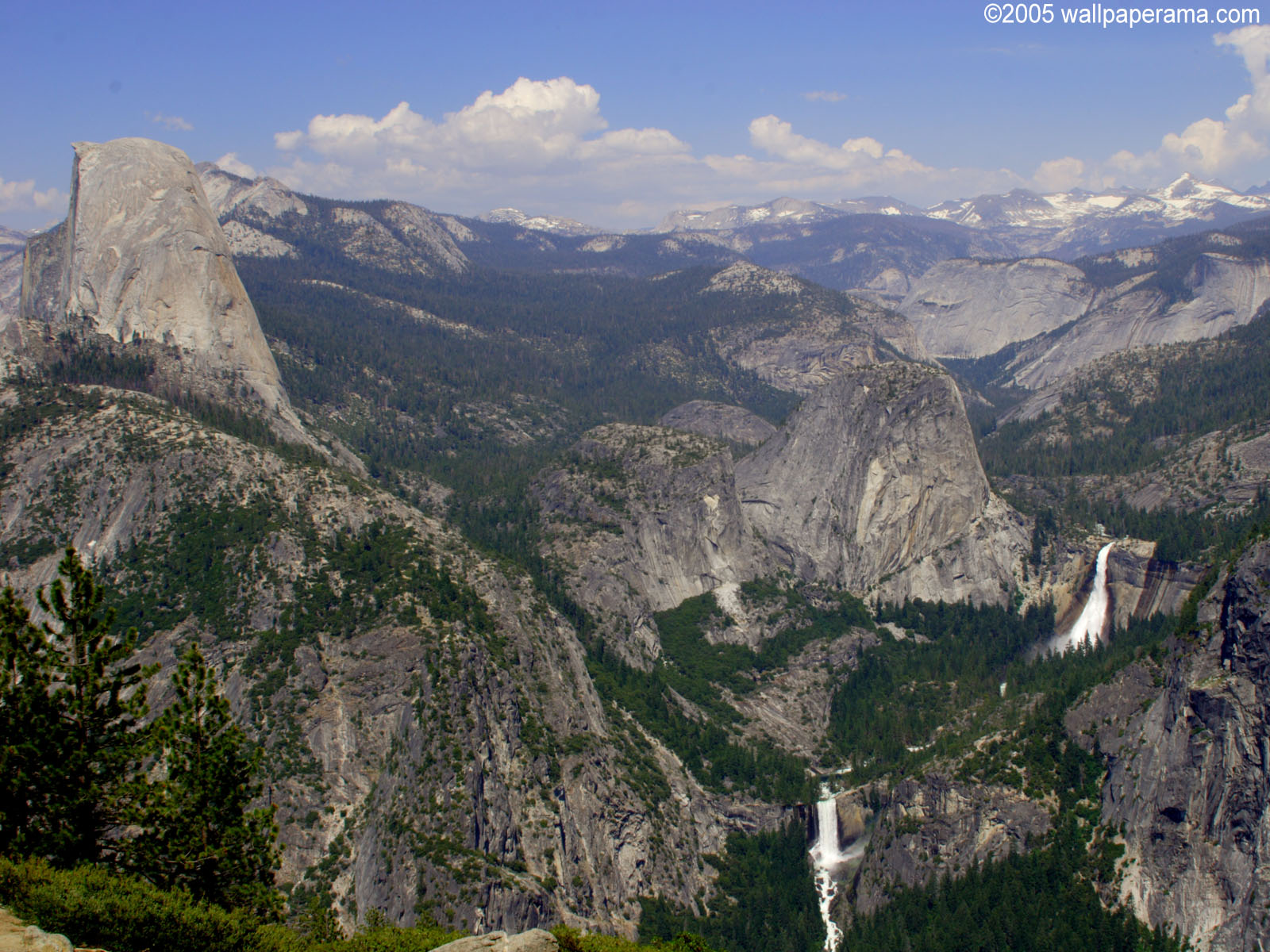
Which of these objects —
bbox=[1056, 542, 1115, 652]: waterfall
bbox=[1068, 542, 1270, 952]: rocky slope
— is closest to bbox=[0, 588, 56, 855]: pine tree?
bbox=[1068, 542, 1270, 952]: rocky slope

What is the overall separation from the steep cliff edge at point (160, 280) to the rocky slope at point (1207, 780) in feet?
349

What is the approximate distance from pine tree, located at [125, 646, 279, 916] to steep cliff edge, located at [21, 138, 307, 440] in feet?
316

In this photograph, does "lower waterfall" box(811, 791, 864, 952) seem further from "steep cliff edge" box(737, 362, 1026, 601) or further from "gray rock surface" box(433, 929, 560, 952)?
"gray rock surface" box(433, 929, 560, 952)

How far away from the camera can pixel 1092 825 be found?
76.3 m

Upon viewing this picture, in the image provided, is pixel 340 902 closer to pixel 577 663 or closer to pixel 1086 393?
pixel 577 663

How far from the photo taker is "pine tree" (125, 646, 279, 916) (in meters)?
31.1

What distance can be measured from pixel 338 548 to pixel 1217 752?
7747 cm

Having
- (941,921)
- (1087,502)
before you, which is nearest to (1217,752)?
(941,921)

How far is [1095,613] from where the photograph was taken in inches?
5069

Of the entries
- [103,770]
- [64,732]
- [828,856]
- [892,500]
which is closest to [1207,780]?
[828,856]

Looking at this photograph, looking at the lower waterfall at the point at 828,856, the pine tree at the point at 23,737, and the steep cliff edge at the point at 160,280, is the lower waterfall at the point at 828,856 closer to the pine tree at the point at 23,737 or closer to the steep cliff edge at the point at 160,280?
the pine tree at the point at 23,737

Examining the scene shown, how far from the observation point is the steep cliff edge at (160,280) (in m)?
124

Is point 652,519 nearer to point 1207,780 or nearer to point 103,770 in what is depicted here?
point 1207,780

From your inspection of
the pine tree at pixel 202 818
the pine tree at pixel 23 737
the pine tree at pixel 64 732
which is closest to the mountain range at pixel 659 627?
the pine tree at pixel 202 818
